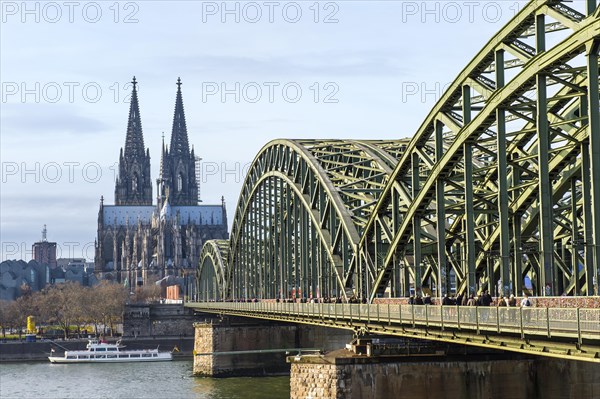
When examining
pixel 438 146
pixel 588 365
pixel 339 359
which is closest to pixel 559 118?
pixel 438 146

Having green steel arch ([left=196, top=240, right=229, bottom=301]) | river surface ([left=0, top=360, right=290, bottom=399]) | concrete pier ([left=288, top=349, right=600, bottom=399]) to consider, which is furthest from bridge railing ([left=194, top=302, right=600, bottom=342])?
green steel arch ([left=196, top=240, right=229, bottom=301])

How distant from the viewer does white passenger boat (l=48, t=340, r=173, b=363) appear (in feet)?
510

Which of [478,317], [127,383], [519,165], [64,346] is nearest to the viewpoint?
Answer: [478,317]

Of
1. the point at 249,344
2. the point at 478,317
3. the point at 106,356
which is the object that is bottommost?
the point at 106,356

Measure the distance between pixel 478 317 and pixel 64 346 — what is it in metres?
136

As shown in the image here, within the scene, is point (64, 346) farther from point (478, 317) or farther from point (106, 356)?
point (478, 317)

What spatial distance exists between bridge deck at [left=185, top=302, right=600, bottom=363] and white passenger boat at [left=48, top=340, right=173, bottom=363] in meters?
93.2

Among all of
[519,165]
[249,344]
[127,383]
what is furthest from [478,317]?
[249,344]

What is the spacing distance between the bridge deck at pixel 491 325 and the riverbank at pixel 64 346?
345 feet

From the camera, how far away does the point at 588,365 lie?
53.2 m

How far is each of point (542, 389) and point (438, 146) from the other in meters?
12.2

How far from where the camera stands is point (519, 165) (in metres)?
52.2

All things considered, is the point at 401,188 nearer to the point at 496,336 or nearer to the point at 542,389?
the point at 542,389

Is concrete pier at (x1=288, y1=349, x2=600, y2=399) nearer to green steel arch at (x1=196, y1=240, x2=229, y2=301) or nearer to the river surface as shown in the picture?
the river surface
